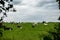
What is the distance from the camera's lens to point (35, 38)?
35.9m

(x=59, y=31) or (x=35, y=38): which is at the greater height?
(x=59, y=31)

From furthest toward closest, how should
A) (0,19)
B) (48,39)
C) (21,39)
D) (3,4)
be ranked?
(21,39), (0,19), (3,4), (48,39)

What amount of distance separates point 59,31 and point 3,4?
3462mm

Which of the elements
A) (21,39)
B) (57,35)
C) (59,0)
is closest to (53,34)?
(57,35)

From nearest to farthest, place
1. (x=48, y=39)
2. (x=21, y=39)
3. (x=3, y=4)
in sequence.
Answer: (x=48, y=39) < (x=3, y=4) < (x=21, y=39)

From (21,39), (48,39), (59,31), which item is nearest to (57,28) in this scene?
(59,31)

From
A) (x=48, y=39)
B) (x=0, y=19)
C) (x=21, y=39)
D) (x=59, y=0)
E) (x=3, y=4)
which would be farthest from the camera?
(x=21, y=39)

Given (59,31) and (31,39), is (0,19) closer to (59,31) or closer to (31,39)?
(59,31)

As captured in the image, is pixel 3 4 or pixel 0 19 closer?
pixel 3 4

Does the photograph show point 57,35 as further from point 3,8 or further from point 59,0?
point 3,8

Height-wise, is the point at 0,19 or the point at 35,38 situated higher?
the point at 0,19

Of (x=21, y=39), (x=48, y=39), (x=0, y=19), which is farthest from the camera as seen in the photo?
(x=21, y=39)

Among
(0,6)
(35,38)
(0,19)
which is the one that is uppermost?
(0,6)

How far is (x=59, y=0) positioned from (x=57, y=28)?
1.05 m
